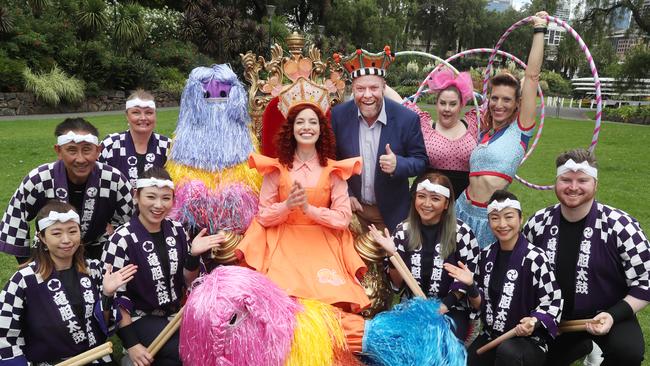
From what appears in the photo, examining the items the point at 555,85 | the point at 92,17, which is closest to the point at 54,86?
the point at 92,17

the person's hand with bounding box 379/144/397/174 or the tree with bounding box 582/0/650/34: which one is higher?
the tree with bounding box 582/0/650/34

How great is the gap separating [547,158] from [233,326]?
11.5 metres

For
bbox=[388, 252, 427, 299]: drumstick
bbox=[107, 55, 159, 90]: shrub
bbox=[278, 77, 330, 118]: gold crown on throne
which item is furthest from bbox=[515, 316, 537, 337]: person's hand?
bbox=[107, 55, 159, 90]: shrub

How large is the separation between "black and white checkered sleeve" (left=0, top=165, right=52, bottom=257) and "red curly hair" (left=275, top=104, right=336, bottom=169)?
1567 millimetres

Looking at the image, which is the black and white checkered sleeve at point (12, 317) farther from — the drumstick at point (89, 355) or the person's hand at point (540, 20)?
the person's hand at point (540, 20)

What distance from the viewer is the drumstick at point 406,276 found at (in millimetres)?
3206

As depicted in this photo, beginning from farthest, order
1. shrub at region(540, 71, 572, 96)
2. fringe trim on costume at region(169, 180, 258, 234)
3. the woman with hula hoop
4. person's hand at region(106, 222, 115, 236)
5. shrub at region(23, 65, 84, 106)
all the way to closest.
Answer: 1. shrub at region(540, 71, 572, 96)
2. shrub at region(23, 65, 84, 106)
3. person's hand at region(106, 222, 115, 236)
4. the woman with hula hoop
5. fringe trim on costume at region(169, 180, 258, 234)

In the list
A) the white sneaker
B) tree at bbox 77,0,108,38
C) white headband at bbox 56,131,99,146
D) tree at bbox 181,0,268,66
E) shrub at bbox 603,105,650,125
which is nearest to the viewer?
white headband at bbox 56,131,99,146

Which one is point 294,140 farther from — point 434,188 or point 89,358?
point 89,358

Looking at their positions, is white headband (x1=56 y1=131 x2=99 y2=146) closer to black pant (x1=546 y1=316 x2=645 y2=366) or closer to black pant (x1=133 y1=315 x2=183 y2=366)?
black pant (x1=133 y1=315 x2=183 y2=366)

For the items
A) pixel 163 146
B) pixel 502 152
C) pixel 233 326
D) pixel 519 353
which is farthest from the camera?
pixel 163 146

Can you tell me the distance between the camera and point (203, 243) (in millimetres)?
3252

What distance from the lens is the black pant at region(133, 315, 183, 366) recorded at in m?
3.17

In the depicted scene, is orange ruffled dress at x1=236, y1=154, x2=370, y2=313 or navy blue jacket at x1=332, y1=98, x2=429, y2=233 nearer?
orange ruffled dress at x1=236, y1=154, x2=370, y2=313
